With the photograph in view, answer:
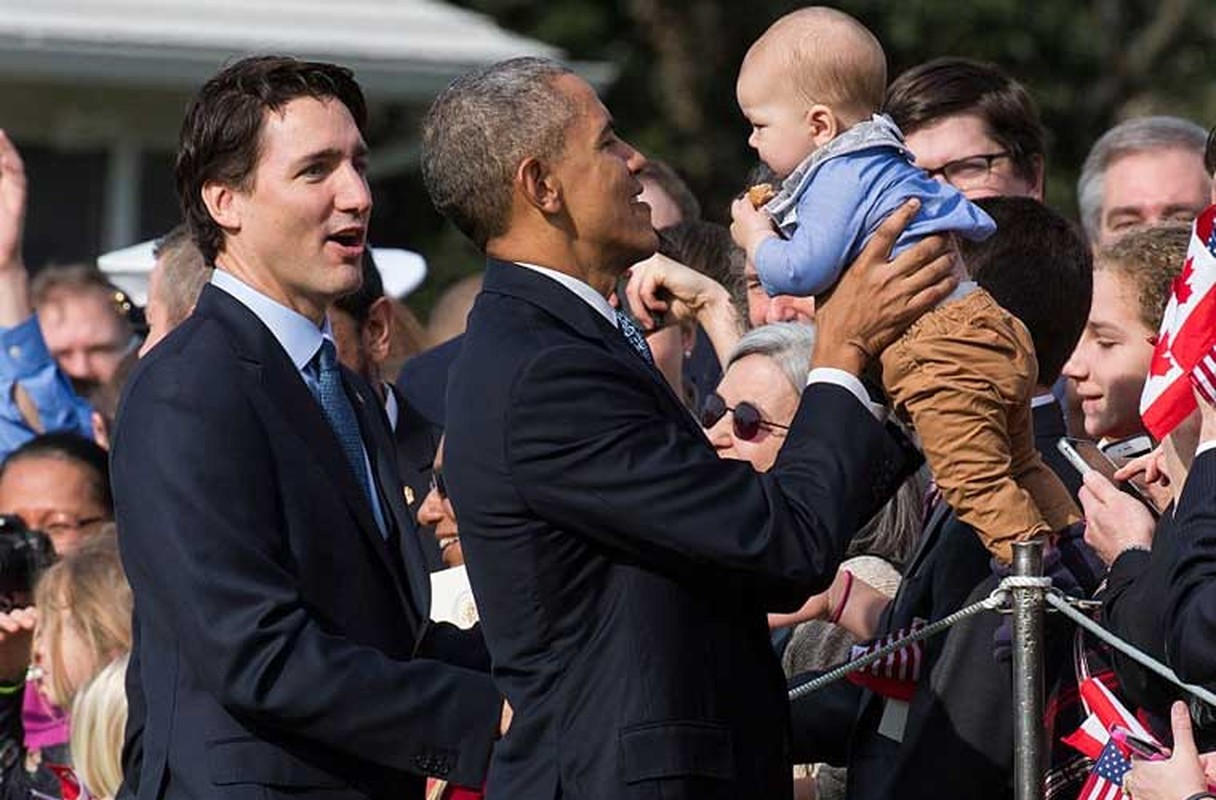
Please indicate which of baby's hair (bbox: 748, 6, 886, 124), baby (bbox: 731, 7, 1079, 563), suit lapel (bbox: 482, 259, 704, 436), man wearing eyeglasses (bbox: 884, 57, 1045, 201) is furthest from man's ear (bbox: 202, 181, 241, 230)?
man wearing eyeglasses (bbox: 884, 57, 1045, 201)

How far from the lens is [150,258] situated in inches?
324

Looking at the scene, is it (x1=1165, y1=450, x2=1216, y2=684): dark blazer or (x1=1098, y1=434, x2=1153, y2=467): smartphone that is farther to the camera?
(x1=1098, y1=434, x2=1153, y2=467): smartphone

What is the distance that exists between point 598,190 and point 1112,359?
63.0 inches

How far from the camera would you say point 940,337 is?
4273 millimetres

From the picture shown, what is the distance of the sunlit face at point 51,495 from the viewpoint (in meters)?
7.45

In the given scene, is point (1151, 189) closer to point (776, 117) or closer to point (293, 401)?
point (776, 117)

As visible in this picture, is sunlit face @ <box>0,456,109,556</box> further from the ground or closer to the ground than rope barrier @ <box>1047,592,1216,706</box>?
further from the ground

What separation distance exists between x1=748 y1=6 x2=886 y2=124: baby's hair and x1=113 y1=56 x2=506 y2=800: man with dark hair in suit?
32.6 inches

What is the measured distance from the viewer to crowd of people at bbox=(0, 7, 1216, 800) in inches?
155

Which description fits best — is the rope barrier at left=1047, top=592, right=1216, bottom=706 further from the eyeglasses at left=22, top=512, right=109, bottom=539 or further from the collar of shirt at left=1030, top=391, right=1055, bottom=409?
the eyeglasses at left=22, top=512, right=109, bottom=539

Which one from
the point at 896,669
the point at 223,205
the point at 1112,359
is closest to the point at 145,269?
the point at 223,205

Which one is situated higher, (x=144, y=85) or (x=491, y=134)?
(x=144, y=85)

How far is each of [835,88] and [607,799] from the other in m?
1.49

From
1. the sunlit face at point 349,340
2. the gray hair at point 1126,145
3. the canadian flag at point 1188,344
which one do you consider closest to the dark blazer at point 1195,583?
the canadian flag at point 1188,344
